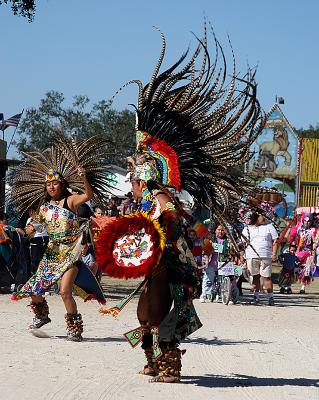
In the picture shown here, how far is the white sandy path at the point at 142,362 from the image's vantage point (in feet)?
25.1

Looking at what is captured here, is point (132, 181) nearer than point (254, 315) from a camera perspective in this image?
Yes

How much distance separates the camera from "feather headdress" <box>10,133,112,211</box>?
14.0 metres

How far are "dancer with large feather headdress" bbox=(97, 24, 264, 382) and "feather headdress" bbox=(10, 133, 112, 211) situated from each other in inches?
192

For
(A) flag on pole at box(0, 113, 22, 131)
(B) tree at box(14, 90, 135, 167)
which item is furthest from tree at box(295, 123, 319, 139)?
(A) flag on pole at box(0, 113, 22, 131)

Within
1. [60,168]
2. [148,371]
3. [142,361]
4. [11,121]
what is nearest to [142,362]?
[142,361]

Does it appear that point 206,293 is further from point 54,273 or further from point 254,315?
point 54,273

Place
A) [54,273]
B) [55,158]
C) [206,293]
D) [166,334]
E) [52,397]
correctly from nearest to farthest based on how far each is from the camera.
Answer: [52,397] < [166,334] < [54,273] < [55,158] < [206,293]

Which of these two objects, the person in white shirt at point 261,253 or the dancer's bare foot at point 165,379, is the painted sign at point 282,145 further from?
the dancer's bare foot at point 165,379

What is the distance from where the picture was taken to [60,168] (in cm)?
1415

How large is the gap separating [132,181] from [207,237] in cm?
83

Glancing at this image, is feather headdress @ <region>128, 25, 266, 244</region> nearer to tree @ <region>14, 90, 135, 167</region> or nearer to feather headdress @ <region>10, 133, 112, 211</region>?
feather headdress @ <region>10, 133, 112, 211</region>

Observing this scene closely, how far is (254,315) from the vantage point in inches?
602

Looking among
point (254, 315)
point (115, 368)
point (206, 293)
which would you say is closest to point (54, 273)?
point (115, 368)

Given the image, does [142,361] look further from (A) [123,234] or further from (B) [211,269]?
(B) [211,269]
